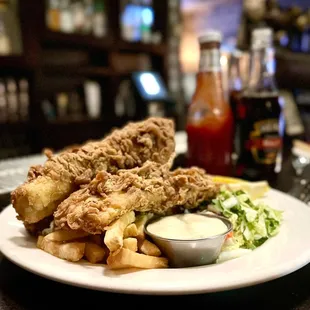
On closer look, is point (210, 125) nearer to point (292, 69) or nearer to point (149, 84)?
point (149, 84)

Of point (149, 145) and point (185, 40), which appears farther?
point (185, 40)

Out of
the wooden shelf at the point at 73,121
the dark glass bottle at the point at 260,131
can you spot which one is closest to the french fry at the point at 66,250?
the dark glass bottle at the point at 260,131

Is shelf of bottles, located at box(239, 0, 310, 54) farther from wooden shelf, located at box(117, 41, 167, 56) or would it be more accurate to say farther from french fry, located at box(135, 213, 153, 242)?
french fry, located at box(135, 213, 153, 242)

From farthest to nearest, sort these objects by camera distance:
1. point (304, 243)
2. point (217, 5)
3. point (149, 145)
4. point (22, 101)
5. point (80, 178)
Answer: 1. point (217, 5)
2. point (22, 101)
3. point (149, 145)
4. point (80, 178)
5. point (304, 243)

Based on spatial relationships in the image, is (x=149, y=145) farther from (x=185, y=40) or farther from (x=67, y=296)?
(x=185, y=40)

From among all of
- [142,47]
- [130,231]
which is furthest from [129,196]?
[142,47]

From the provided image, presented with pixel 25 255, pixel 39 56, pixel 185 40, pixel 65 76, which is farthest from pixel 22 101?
pixel 185 40
